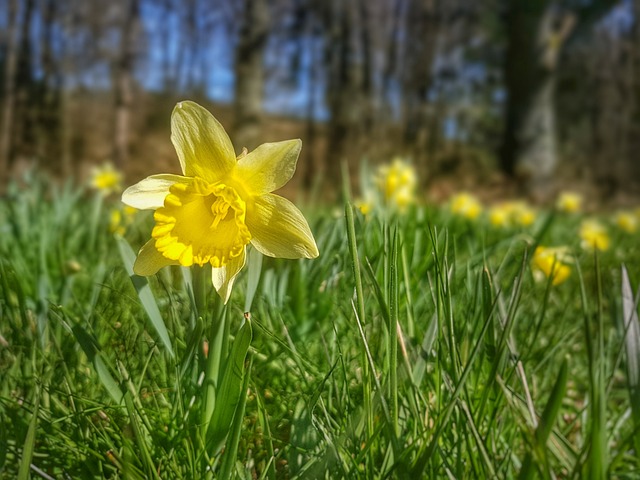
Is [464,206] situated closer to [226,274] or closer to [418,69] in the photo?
[226,274]

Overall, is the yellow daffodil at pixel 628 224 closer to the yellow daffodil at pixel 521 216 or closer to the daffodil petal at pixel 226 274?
the yellow daffodil at pixel 521 216

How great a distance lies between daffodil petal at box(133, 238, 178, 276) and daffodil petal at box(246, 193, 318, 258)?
11cm

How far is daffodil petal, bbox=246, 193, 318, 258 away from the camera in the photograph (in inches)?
26.3

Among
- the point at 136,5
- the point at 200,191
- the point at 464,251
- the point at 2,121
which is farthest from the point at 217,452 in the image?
the point at 2,121

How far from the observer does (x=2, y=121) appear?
1071 centimetres

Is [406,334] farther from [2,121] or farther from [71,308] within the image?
[2,121]

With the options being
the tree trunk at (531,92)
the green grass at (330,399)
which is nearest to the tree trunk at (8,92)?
the tree trunk at (531,92)

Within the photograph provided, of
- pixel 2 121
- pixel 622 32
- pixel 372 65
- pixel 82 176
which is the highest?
pixel 622 32

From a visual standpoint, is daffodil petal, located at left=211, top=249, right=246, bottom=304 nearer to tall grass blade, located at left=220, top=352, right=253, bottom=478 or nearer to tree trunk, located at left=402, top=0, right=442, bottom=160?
tall grass blade, located at left=220, top=352, right=253, bottom=478

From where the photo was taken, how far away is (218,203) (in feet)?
2.25

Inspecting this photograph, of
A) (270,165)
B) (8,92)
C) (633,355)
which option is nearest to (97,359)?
(270,165)

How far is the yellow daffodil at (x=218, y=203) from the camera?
0.66 meters

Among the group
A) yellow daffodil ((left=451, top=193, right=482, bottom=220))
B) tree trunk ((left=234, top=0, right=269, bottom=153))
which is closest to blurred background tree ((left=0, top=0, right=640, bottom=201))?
tree trunk ((left=234, top=0, right=269, bottom=153))

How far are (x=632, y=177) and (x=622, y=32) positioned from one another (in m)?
4.29
